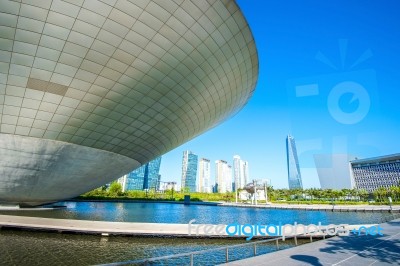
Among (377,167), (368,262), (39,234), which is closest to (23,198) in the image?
(39,234)

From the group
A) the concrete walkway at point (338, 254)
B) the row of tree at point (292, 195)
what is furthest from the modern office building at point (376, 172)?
the concrete walkway at point (338, 254)

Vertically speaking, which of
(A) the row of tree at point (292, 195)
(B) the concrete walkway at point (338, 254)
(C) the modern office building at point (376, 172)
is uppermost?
(C) the modern office building at point (376, 172)

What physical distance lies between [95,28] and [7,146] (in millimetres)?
11385

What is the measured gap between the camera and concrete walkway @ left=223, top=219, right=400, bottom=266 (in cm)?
801

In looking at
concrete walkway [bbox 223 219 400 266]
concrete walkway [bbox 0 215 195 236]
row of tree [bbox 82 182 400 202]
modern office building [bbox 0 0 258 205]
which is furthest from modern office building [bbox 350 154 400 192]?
concrete walkway [bbox 0 215 195 236]

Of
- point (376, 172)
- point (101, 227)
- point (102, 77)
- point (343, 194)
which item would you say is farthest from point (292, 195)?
point (102, 77)

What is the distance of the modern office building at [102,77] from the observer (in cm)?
1298

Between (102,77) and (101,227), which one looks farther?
(101,227)

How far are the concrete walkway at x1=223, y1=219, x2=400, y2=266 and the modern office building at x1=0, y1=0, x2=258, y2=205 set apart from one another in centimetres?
1234

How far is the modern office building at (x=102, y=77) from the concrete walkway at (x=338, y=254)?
12.3m

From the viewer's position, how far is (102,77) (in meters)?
15.5

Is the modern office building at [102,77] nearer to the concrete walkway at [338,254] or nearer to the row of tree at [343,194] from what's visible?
the concrete walkway at [338,254]

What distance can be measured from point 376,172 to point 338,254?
533 feet

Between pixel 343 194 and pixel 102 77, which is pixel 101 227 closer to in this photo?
pixel 102 77
